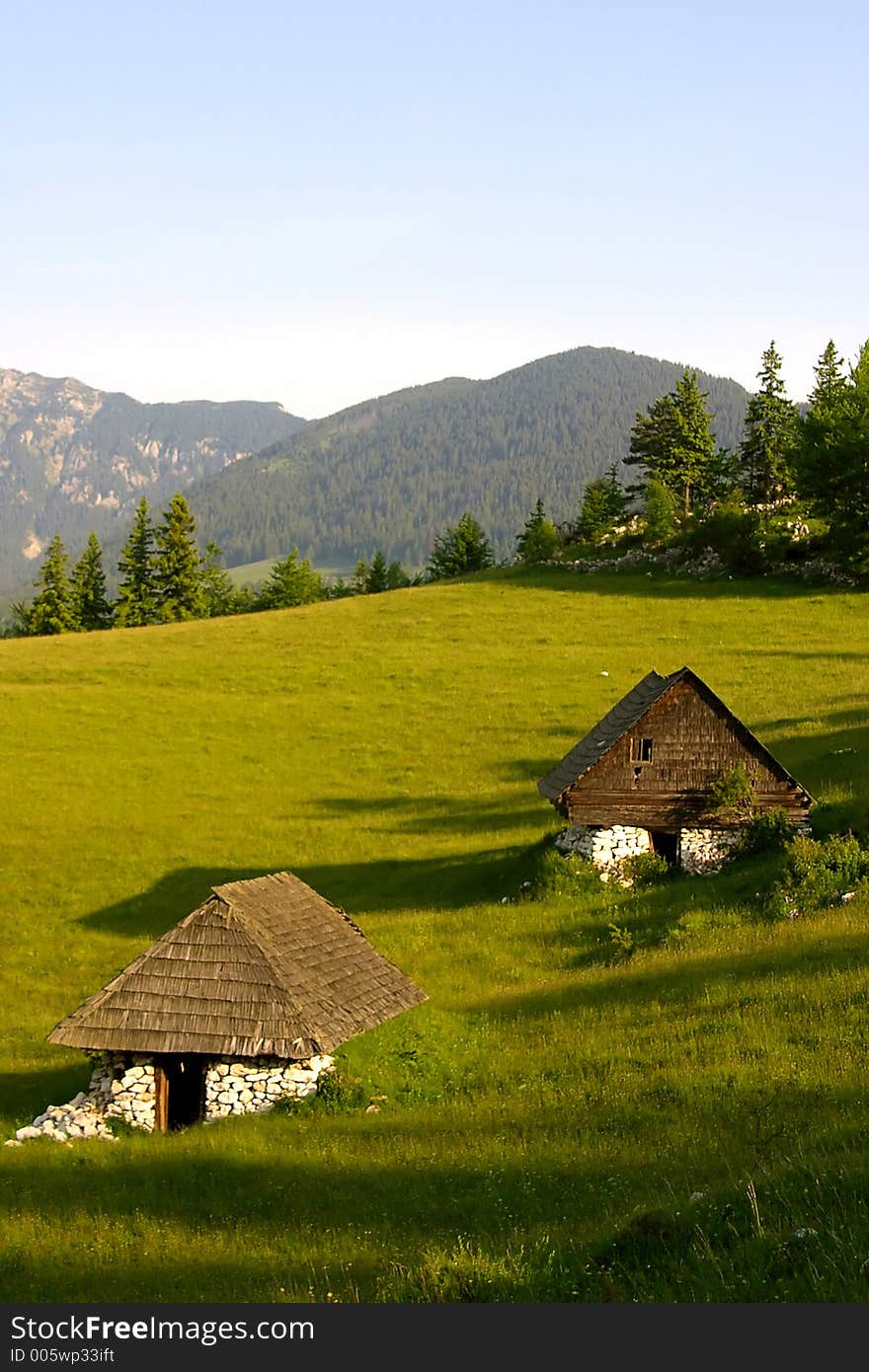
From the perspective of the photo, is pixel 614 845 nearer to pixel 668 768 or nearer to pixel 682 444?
pixel 668 768

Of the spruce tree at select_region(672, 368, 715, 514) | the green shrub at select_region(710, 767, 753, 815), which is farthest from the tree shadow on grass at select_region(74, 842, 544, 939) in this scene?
the spruce tree at select_region(672, 368, 715, 514)

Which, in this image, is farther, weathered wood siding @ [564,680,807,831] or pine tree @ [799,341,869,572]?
pine tree @ [799,341,869,572]

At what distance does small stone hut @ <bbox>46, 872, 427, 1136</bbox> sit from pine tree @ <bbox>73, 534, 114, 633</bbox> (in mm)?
82935

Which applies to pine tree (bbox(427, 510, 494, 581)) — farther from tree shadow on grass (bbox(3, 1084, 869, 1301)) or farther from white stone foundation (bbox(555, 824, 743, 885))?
tree shadow on grass (bbox(3, 1084, 869, 1301))

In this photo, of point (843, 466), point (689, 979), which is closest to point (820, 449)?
point (843, 466)

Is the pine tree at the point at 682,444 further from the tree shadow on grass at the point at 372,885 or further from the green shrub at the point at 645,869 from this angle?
the green shrub at the point at 645,869

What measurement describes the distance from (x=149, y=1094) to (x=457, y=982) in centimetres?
897

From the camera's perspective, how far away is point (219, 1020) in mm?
22547

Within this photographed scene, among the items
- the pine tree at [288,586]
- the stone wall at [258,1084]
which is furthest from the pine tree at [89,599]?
the stone wall at [258,1084]

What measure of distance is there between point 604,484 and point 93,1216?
338ft

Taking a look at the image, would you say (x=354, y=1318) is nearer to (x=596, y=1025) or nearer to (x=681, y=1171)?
(x=681, y=1171)

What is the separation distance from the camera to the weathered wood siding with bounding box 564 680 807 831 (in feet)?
119

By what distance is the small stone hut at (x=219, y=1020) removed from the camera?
73.2ft

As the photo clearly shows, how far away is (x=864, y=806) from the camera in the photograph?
34.2 meters
